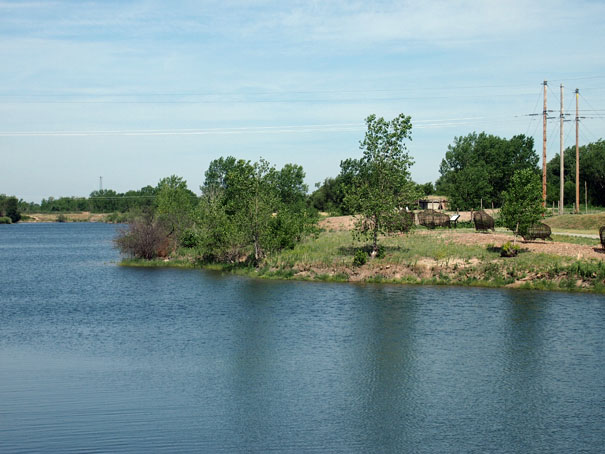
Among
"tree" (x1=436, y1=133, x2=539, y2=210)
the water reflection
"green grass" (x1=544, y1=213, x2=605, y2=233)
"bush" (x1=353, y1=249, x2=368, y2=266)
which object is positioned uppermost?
"tree" (x1=436, y1=133, x2=539, y2=210)

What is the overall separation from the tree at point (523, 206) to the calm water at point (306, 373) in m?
7.57

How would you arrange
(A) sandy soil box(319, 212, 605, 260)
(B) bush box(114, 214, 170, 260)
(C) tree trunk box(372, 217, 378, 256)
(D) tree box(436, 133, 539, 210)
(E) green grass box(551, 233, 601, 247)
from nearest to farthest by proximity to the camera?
(A) sandy soil box(319, 212, 605, 260)
(E) green grass box(551, 233, 601, 247)
(C) tree trunk box(372, 217, 378, 256)
(B) bush box(114, 214, 170, 260)
(D) tree box(436, 133, 539, 210)

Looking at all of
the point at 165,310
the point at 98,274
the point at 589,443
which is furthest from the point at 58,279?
the point at 589,443

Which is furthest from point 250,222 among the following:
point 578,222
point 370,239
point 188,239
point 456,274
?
point 578,222

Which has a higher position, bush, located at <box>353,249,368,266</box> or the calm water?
bush, located at <box>353,249,368,266</box>

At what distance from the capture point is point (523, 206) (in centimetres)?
4422

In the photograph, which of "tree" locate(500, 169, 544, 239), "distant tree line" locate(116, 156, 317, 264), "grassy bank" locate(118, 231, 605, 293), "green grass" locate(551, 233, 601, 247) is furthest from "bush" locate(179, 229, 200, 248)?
"green grass" locate(551, 233, 601, 247)

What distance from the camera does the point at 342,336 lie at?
2722cm

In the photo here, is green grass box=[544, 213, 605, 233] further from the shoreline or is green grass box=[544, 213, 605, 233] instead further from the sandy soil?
the shoreline

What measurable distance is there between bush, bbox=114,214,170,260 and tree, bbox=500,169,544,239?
3166cm

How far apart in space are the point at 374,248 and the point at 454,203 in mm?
42708

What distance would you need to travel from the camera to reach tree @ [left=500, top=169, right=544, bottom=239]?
44.0 metres

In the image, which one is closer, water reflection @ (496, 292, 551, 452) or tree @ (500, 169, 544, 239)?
water reflection @ (496, 292, 551, 452)

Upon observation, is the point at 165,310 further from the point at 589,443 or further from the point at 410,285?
the point at 589,443
